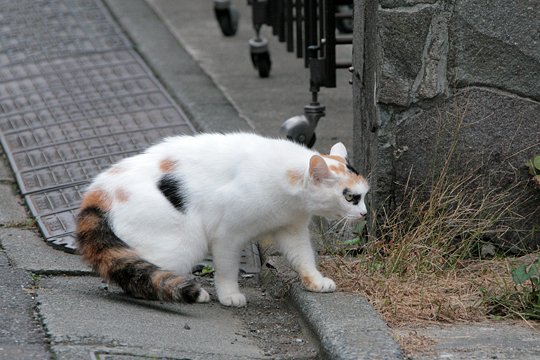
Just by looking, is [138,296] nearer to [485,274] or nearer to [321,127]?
[485,274]

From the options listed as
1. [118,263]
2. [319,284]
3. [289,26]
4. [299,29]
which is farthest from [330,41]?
[118,263]

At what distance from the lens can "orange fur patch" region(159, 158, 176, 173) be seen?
11.6 feet

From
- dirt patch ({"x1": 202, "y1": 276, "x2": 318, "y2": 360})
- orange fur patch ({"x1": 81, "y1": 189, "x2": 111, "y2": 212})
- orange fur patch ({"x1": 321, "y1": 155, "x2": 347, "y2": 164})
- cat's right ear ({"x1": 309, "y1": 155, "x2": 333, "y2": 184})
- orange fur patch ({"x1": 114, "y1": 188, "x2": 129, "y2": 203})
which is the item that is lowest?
dirt patch ({"x1": 202, "y1": 276, "x2": 318, "y2": 360})

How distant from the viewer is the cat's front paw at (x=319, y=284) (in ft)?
11.5

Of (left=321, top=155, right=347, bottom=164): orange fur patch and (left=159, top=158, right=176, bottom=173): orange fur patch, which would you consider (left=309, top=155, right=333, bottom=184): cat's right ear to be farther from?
(left=159, top=158, right=176, bottom=173): orange fur patch

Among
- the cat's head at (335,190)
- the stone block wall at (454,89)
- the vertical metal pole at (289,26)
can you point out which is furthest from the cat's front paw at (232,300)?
the vertical metal pole at (289,26)

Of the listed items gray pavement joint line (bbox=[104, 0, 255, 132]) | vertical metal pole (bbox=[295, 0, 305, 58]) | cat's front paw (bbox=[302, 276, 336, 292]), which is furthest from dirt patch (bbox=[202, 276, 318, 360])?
vertical metal pole (bbox=[295, 0, 305, 58])

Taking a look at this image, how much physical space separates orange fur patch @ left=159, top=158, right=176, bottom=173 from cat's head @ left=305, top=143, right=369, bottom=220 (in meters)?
0.51

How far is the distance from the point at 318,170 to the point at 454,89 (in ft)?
2.54

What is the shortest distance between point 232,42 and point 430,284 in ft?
13.3

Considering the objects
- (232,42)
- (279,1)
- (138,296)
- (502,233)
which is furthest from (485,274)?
(232,42)

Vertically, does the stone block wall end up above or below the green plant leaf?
above

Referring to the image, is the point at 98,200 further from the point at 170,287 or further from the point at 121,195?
the point at 170,287

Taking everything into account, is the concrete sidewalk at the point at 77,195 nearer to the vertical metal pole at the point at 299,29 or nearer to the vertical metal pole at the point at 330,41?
the vertical metal pole at the point at 299,29
